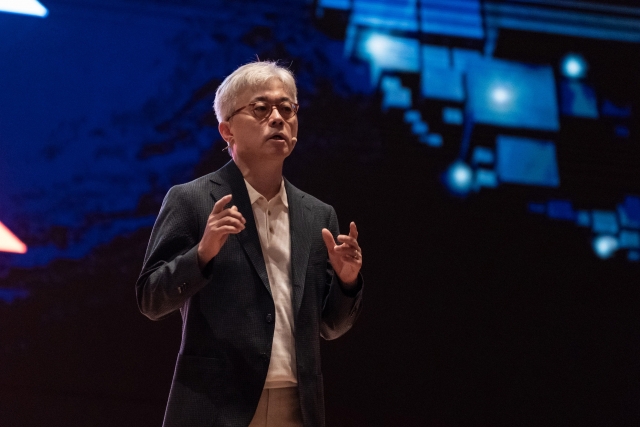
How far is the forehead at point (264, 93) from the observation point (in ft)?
5.37

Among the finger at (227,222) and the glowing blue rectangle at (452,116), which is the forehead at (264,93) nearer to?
the finger at (227,222)

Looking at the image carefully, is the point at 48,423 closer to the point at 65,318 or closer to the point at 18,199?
the point at 65,318

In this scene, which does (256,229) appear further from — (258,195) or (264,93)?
(264,93)

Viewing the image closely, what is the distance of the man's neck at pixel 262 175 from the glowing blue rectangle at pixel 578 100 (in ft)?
6.92

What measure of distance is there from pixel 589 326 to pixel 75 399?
94.9 inches

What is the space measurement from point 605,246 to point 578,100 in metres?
0.76

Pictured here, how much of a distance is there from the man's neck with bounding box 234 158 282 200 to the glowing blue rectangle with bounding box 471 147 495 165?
5.53 ft

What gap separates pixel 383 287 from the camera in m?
2.96

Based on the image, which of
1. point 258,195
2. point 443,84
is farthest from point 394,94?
point 258,195

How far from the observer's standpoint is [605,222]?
312cm

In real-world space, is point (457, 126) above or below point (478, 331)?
above

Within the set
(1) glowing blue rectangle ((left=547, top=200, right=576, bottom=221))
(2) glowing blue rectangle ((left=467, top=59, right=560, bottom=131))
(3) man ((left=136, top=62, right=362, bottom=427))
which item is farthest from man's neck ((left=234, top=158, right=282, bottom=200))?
(1) glowing blue rectangle ((left=547, top=200, right=576, bottom=221))

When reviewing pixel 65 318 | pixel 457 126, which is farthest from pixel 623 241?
pixel 65 318

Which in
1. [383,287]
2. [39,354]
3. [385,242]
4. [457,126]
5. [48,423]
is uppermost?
[457,126]
